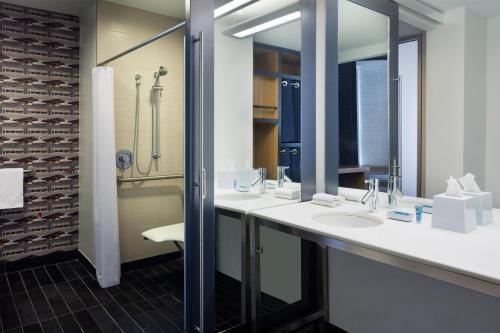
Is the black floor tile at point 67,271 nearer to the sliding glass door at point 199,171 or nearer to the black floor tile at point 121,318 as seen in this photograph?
the black floor tile at point 121,318

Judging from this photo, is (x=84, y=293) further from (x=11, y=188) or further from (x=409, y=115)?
(x=409, y=115)

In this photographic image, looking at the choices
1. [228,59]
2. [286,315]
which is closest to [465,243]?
[286,315]

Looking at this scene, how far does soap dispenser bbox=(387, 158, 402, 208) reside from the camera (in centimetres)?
195

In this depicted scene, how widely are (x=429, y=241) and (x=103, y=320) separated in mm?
2100

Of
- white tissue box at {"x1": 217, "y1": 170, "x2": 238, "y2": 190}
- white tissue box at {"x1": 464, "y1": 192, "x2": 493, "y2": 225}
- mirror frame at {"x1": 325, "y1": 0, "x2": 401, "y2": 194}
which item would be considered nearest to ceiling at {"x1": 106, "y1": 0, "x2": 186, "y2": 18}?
mirror frame at {"x1": 325, "y1": 0, "x2": 401, "y2": 194}

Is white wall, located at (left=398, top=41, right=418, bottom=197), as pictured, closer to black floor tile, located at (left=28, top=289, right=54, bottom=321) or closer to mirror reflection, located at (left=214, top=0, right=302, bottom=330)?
mirror reflection, located at (left=214, top=0, right=302, bottom=330)

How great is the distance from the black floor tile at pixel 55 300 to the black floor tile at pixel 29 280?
12cm

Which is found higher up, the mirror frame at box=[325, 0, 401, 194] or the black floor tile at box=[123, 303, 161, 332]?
the mirror frame at box=[325, 0, 401, 194]

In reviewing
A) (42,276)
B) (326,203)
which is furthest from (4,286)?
(326,203)

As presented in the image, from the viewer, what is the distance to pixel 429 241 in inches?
54.2

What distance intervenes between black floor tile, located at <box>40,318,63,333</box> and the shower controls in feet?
4.39

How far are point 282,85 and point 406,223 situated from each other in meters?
1.26

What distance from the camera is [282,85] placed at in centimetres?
244

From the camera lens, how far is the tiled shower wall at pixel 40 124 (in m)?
3.14
